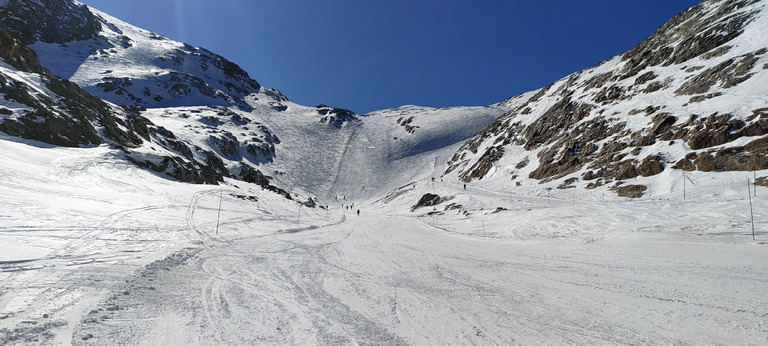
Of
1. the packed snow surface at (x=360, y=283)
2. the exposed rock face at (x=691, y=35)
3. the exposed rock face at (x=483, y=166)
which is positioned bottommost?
the packed snow surface at (x=360, y=283)

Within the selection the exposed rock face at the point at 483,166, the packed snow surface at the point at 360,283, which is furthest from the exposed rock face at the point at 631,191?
the exposed rock face at the point at 483,166

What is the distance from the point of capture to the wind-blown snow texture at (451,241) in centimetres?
498

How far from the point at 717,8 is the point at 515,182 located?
4789 cm

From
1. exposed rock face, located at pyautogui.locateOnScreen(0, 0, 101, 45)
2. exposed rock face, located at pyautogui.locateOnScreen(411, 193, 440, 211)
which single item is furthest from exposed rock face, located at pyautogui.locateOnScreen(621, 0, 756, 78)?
exposed rock face, located at pyautogui.locateOnScreen(0, 0, 101, 45)

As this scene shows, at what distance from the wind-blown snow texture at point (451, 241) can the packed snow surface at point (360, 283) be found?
0.18 feet

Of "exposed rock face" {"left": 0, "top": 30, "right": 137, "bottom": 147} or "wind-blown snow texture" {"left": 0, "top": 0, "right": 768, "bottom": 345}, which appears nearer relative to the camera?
"wind-blown snow texture" {"left": 0, "top": 0, "right": 768, "bottom": 345}

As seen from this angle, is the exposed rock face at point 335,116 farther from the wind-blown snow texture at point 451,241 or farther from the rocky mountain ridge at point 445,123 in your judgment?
the wind-blown snow texture at point 451,241

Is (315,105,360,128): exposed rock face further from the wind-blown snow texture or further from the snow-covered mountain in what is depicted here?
the wind-blown snow texture

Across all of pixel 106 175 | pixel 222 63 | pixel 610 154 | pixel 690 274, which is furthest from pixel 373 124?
pixel 690 274

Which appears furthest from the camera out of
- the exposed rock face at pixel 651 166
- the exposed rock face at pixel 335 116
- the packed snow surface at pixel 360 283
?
the exposed rock face at pixel 335 116

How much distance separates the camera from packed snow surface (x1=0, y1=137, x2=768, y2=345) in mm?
4723

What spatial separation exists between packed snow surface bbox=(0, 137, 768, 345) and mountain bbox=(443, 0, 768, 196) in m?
17.2

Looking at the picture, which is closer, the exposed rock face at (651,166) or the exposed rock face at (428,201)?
the exposed rock face at (651,166)

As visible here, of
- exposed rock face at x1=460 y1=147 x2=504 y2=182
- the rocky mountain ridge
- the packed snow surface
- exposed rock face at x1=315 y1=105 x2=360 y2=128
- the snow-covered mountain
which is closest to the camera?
the packed snow surface
